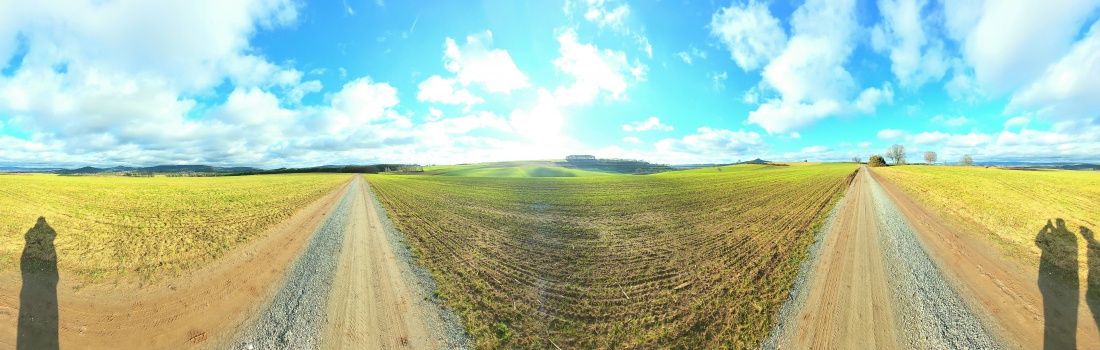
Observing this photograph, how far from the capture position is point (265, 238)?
13.2 metres

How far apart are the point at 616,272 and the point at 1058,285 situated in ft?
35.5

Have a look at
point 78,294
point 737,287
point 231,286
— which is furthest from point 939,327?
point 78,294

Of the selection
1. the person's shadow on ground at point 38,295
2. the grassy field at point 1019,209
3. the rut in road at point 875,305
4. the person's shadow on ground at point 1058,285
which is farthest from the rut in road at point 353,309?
the grassy field at point 1019,209

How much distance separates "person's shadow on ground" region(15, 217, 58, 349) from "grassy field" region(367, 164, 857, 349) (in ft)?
23.2

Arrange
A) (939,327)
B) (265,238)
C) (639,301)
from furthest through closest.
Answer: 1. (265,238)
2. (639,301)
3. (939,327)

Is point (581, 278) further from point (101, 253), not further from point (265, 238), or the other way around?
point (101, 253)

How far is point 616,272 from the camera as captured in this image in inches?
365

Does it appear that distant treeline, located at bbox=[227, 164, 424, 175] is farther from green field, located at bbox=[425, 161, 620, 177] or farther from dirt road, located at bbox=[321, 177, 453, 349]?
dirt road, located at bbox=[321, 177, 453, 349]

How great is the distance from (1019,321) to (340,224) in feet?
70.4

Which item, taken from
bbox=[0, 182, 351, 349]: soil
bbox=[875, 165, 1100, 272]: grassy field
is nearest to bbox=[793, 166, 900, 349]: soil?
bbox=[875, 165, 1100, 272]: grassy field

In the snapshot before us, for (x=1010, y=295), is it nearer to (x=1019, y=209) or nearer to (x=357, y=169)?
(x=1019, y=209)

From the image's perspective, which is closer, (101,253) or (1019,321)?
(1019,321)

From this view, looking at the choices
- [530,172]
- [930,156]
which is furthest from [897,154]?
[530,172]

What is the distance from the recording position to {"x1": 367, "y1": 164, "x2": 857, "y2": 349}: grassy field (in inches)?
254
